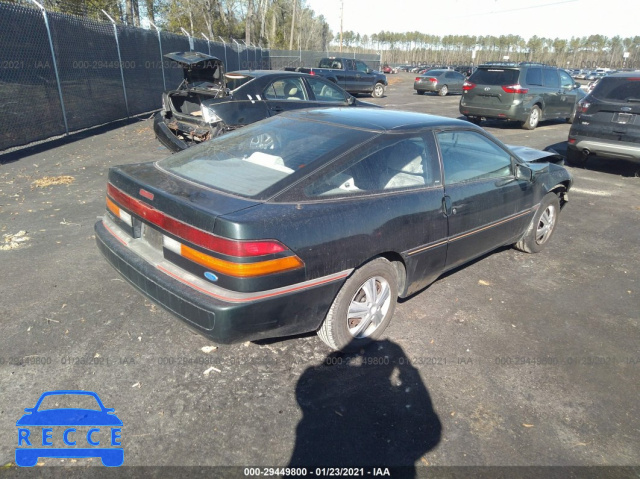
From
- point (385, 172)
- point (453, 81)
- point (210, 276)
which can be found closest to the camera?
point (210, 276)

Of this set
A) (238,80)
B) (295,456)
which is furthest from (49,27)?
(295,456)

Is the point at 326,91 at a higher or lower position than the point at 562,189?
higher

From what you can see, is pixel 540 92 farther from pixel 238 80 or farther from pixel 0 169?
pixel 0 169

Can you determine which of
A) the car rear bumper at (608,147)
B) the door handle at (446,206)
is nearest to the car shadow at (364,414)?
the door handle at (446,206)

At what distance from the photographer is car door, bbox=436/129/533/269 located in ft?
11.8

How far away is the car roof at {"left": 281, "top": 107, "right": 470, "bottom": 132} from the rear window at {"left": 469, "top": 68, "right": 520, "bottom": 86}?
10.5 meters

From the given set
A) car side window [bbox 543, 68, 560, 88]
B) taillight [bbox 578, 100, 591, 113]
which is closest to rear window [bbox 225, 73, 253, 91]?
taillight [bbox 578, 100, 591, 113]

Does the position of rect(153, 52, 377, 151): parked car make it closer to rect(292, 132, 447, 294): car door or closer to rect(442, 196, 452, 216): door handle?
rect(292, 132, 447, 294): car door

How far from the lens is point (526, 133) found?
43.3ft

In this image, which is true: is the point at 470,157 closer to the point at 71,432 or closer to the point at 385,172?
the point at 385,172

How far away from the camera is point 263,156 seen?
10.7 ft

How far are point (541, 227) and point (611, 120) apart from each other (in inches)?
181

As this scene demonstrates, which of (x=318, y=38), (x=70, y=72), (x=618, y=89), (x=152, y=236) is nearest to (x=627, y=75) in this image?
(x=618, y=89)

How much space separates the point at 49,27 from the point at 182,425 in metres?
10.5
